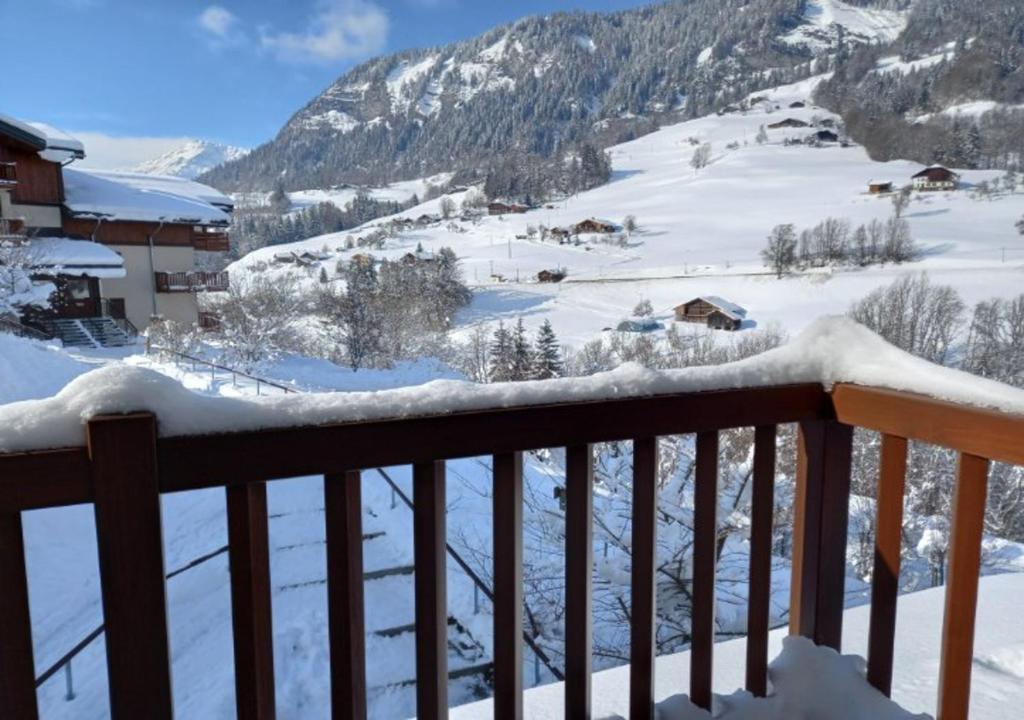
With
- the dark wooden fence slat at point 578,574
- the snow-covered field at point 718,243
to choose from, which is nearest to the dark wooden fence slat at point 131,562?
the dark wooden fence slat at point 578,574

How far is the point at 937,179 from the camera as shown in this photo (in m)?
53.2

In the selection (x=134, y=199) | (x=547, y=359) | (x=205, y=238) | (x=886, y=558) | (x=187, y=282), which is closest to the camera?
(x=886, y=558)

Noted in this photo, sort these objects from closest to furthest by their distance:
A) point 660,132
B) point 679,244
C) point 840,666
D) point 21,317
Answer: point 840,666
point 21,317
point 679,244
point 660,132

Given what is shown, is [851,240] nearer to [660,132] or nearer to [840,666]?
[840,666]

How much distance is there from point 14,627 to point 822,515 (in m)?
1.45

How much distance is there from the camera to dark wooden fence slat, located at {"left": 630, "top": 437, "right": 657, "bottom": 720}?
129 centimetres

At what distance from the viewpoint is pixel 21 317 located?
48.7 ft

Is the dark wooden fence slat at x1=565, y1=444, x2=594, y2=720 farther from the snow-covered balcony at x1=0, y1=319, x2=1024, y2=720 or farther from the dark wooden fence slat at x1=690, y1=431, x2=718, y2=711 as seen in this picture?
the dark wooden fence slat at x1=690, y1=431, x2=718, y2=711

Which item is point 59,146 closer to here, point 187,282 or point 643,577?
point 187,282

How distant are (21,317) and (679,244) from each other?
1591 inches

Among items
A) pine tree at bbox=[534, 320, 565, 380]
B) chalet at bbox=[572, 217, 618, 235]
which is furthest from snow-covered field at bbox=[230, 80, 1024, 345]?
pine tree at bbox=[534, 320, 565, 380]

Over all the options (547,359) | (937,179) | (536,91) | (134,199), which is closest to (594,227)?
(937,179)

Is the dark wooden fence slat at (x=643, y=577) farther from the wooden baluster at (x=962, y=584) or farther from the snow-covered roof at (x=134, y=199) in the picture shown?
the snow-covered roof at (x=134, y=199)

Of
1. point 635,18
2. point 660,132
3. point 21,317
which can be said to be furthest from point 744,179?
point 635,18
